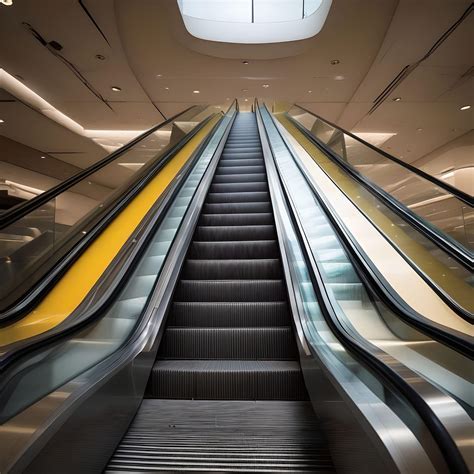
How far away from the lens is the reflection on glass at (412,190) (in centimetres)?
313

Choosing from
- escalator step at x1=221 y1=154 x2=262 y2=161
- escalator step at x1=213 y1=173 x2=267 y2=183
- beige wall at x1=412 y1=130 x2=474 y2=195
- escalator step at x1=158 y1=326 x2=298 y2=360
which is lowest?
escalator step at x1=158 y1=326 x2=298 y2=360

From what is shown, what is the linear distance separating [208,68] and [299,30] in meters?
2.37

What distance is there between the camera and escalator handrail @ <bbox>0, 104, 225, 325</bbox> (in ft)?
7.83

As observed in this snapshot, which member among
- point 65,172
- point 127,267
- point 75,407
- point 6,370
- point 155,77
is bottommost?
point 75,407

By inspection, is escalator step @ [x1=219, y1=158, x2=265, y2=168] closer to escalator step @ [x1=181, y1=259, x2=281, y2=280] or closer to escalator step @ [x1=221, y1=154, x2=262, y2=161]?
escalator step @ [x1=221, y1=154, x2=262, y2=161]

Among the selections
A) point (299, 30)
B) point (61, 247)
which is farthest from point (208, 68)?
point (61, 247)

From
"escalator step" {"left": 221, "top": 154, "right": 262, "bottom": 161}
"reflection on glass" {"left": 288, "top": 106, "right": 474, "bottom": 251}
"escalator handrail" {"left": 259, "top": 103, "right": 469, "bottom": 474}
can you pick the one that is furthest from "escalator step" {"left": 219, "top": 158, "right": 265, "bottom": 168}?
"escalator handrail" {"left": 259, "top": 103, "right": 469, "bottom": 474}

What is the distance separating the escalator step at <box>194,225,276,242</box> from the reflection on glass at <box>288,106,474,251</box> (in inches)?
47.4

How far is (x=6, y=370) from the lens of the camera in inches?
49.2

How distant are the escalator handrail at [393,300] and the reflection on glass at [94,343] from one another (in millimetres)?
1414

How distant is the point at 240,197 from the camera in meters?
5.55

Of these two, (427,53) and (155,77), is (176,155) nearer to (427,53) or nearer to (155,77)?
(155,77)

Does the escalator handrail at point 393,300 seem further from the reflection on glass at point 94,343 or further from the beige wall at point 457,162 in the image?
the beige wall at point 457,162

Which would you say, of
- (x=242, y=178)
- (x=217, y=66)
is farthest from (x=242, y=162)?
(x=217, y=66)
